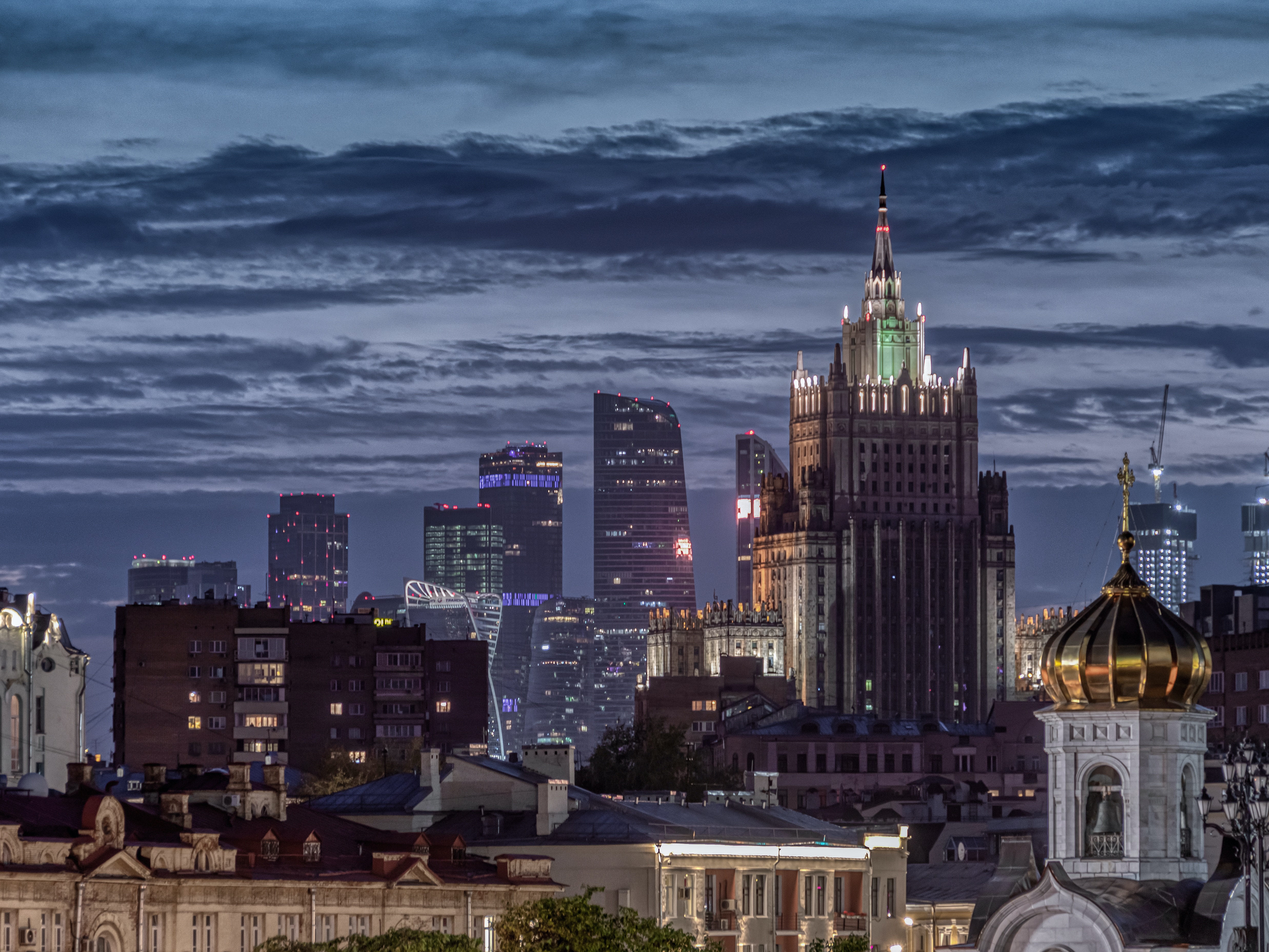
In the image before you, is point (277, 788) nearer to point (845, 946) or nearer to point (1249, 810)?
point (845, 946)

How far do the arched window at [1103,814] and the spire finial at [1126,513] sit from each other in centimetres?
641

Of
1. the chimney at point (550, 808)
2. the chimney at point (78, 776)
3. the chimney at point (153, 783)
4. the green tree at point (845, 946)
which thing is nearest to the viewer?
the green tree at point (845, 946)

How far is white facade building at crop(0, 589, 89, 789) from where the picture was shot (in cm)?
13725

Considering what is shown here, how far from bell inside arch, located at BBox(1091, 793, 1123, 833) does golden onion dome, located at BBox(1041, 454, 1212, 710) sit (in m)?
2.74

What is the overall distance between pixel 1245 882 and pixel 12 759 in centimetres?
6458

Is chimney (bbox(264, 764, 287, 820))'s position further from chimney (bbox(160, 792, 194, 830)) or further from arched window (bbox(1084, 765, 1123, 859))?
arched window (bbox(1084, 765, 1123, 859))

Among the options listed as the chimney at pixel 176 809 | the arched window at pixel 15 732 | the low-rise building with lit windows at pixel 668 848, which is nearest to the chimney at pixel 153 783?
the arched window at pixel 15 732

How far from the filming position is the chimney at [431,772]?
149m

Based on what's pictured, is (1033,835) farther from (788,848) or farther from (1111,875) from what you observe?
(1111,875)

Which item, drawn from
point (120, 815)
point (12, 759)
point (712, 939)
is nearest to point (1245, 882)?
point (120, 815)

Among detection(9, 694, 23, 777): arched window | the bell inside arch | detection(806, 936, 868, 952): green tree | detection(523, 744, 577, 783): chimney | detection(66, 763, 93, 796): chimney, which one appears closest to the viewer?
the bell inside arch

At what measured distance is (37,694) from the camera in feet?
463

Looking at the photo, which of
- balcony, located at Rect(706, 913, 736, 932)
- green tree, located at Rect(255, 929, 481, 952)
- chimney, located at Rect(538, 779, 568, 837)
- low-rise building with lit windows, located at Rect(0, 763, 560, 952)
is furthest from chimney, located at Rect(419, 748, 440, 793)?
green tree, located at Rect(255, 929, 481, 952)

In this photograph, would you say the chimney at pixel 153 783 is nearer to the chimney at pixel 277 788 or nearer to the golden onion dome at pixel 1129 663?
the chimney at pixel 277 788
